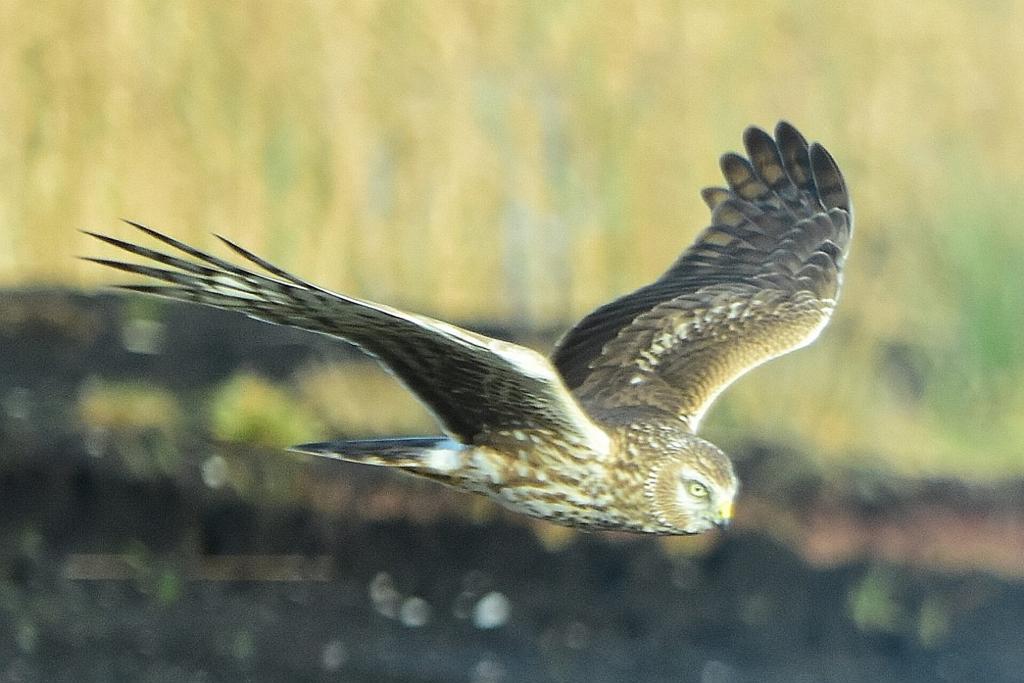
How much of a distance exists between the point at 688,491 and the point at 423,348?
41.4 inches

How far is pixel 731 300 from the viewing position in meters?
6.86

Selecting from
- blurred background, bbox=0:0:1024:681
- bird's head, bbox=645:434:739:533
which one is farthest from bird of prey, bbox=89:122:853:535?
blurred background, bbox=0:0:1024:681

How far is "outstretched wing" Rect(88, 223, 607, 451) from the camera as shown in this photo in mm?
4855

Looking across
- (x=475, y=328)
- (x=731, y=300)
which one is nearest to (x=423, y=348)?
(x=731, y=300)

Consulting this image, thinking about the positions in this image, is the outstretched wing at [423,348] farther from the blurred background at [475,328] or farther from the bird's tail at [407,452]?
the blurred background at [475,328]

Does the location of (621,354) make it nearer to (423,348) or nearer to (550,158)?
(423,348)

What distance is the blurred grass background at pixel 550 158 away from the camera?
10.2 meters

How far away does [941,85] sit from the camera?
13484 mm

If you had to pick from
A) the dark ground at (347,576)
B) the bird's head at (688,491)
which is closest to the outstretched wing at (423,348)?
the bird's head at (688,491)

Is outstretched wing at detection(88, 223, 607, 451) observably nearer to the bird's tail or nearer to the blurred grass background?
the bird's tail

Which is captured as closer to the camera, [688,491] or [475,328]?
[688,491]

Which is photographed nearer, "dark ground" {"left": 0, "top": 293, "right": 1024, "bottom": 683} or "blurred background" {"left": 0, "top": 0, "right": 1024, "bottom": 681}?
"dark ground" {"left": 0, "top": 293, "right": 1024, "bottom": 683}

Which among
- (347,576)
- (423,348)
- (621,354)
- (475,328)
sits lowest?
(347,576)

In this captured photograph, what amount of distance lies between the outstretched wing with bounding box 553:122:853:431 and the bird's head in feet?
0.90
